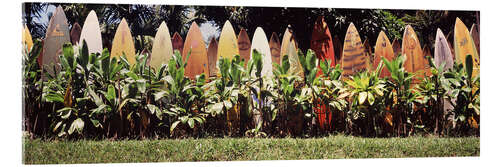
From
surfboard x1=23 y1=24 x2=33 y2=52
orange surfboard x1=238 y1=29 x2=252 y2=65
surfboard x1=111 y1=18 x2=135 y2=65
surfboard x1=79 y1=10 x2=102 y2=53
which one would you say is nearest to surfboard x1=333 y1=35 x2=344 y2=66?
orange surfboard x1=238 y1=29 x2=252 y2=65

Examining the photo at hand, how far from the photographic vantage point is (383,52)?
15.2ft

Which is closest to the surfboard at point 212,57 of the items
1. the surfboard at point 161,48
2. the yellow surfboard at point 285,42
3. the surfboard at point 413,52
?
the surfboard at point 161,48

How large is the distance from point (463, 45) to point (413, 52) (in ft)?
1.71

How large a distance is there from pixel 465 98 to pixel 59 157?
12.6ft

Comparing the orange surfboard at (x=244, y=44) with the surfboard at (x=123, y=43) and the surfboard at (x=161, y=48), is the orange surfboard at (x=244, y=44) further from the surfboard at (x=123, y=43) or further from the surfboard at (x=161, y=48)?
the surfboard at (x=123, y=43)

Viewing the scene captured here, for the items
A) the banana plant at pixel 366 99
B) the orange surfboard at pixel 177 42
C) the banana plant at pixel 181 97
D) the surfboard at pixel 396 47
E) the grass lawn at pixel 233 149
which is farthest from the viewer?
the surfboard at pixel 396 47

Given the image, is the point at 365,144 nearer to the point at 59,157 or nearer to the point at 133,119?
the point at 133,119

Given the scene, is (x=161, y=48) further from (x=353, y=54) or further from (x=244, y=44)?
(x=353, y=54)

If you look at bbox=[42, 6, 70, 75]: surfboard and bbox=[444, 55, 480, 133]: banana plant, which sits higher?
bbox=[42, 6, 70, 75]: surfboard

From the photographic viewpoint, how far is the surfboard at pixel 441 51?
15.4 ft

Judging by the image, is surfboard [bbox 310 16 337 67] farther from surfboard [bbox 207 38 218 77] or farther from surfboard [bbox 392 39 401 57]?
surfboard [bbox 207 38 218 77]

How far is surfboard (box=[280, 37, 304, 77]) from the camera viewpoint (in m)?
4.44

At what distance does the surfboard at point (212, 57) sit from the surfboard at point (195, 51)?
3cm

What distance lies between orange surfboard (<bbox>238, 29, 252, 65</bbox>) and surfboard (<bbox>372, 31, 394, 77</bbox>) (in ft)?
4.16
